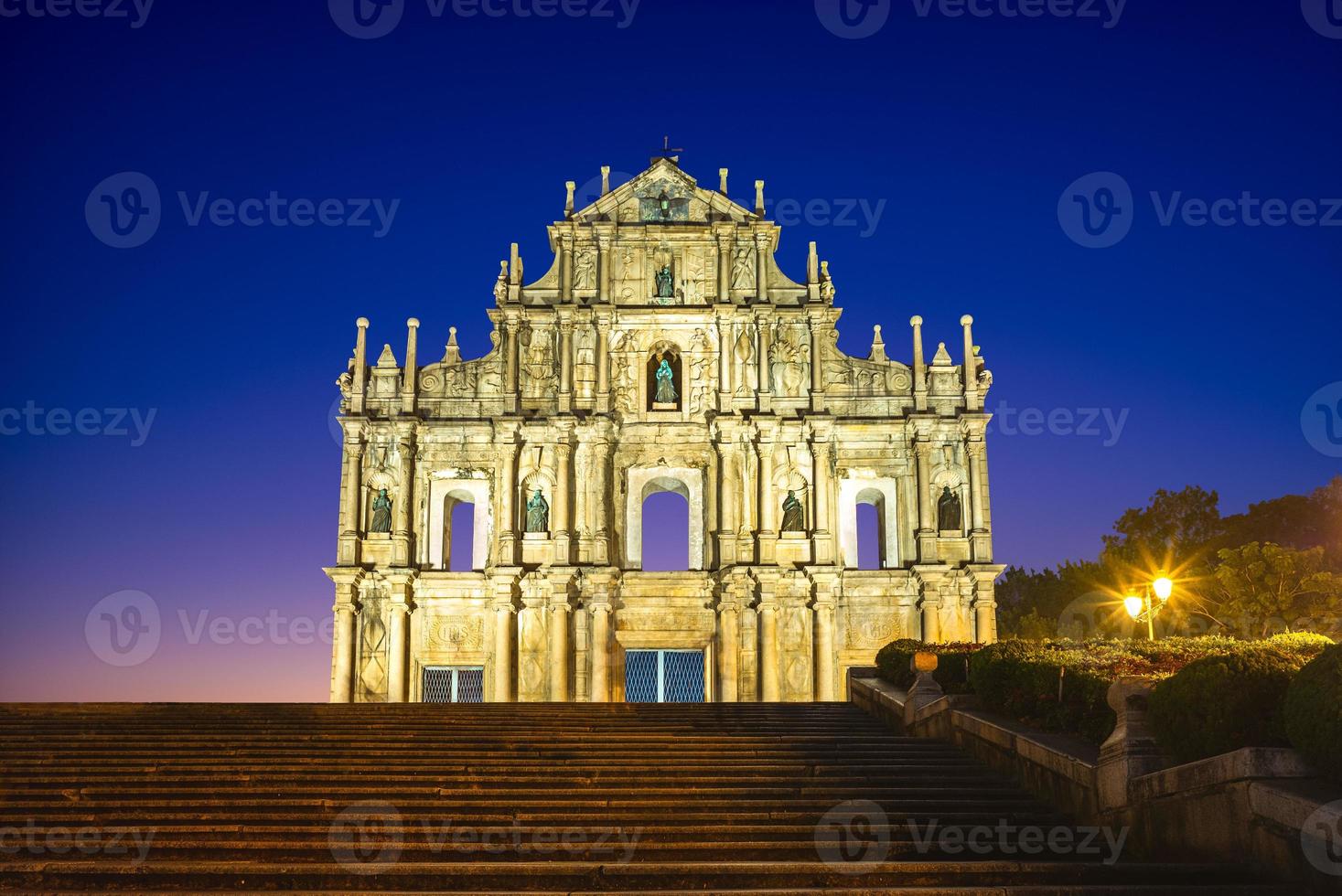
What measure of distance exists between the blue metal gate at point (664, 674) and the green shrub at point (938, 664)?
1153cm

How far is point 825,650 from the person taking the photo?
109ft

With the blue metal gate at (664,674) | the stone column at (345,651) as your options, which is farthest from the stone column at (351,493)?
the blue metal gate at (664,674)

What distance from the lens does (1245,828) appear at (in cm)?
1088

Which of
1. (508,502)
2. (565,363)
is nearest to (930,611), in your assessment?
(508,502)

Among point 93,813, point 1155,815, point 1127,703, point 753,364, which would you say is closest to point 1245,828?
point 1155,815

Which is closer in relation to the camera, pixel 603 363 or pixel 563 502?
pixel 563 502

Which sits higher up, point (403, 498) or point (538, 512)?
point (403, 498)

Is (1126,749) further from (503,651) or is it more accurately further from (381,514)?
(381,514)

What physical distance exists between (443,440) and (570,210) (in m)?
7.62

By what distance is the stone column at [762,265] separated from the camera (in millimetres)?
36250

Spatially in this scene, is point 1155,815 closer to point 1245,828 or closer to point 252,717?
point 1245,828

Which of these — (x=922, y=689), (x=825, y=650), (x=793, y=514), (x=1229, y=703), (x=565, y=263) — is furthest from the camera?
(x=565, y=263)

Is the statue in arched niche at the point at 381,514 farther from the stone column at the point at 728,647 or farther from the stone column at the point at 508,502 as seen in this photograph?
the stone column at the point at 728,647

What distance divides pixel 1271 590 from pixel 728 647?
69.7 ft
